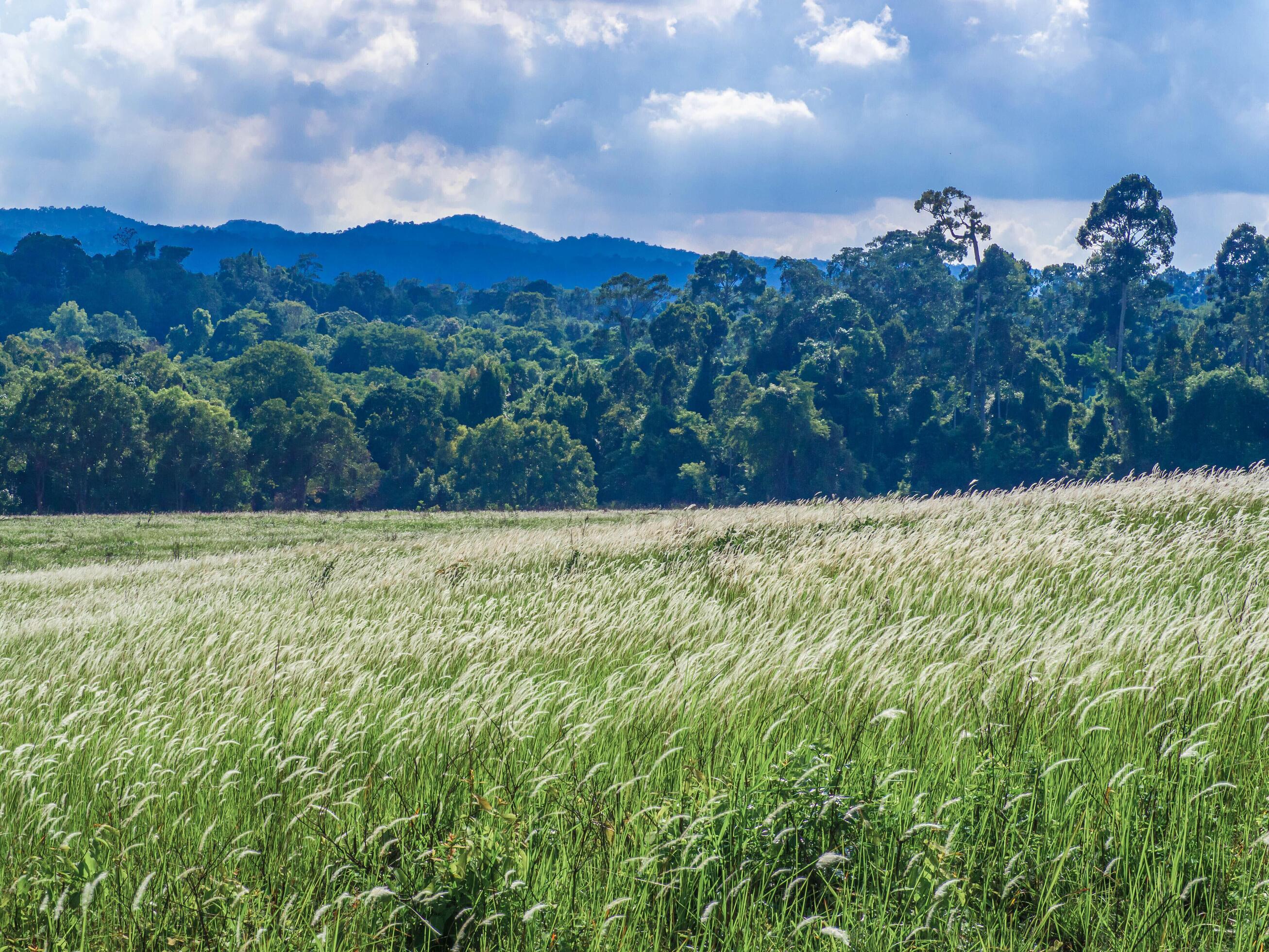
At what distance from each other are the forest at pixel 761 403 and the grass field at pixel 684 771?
51790 mm

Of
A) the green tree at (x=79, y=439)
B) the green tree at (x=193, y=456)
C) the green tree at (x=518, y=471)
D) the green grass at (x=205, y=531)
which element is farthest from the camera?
the green tree at (x=518, y=471)

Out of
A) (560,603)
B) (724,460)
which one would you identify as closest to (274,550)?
(560,603)

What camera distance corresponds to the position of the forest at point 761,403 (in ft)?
219

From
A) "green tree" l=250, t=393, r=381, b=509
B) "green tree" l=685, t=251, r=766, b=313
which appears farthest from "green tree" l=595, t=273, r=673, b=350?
"green tree" l=250, t=393, r=381, b=509

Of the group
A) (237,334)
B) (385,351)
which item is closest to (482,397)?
(385,351)

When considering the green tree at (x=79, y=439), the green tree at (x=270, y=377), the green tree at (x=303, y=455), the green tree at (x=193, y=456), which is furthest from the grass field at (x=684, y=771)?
the green tree at (x=270, y=377)

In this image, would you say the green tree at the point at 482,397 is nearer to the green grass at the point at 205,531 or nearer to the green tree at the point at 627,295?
the green tree at the point at 627,295

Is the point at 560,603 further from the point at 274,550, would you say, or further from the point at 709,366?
the point at 709,366

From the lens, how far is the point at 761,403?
74.1 meters

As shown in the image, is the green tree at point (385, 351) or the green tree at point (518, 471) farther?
the green tree at point (385, 351)

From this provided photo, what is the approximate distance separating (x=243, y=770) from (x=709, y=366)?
89.9 metres

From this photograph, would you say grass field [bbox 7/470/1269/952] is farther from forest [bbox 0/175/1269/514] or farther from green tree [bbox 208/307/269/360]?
green tree [bbox 208/307/269/360]

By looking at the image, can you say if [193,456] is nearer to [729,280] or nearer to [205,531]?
[205,531]

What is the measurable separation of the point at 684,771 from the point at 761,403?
71.2 metres
